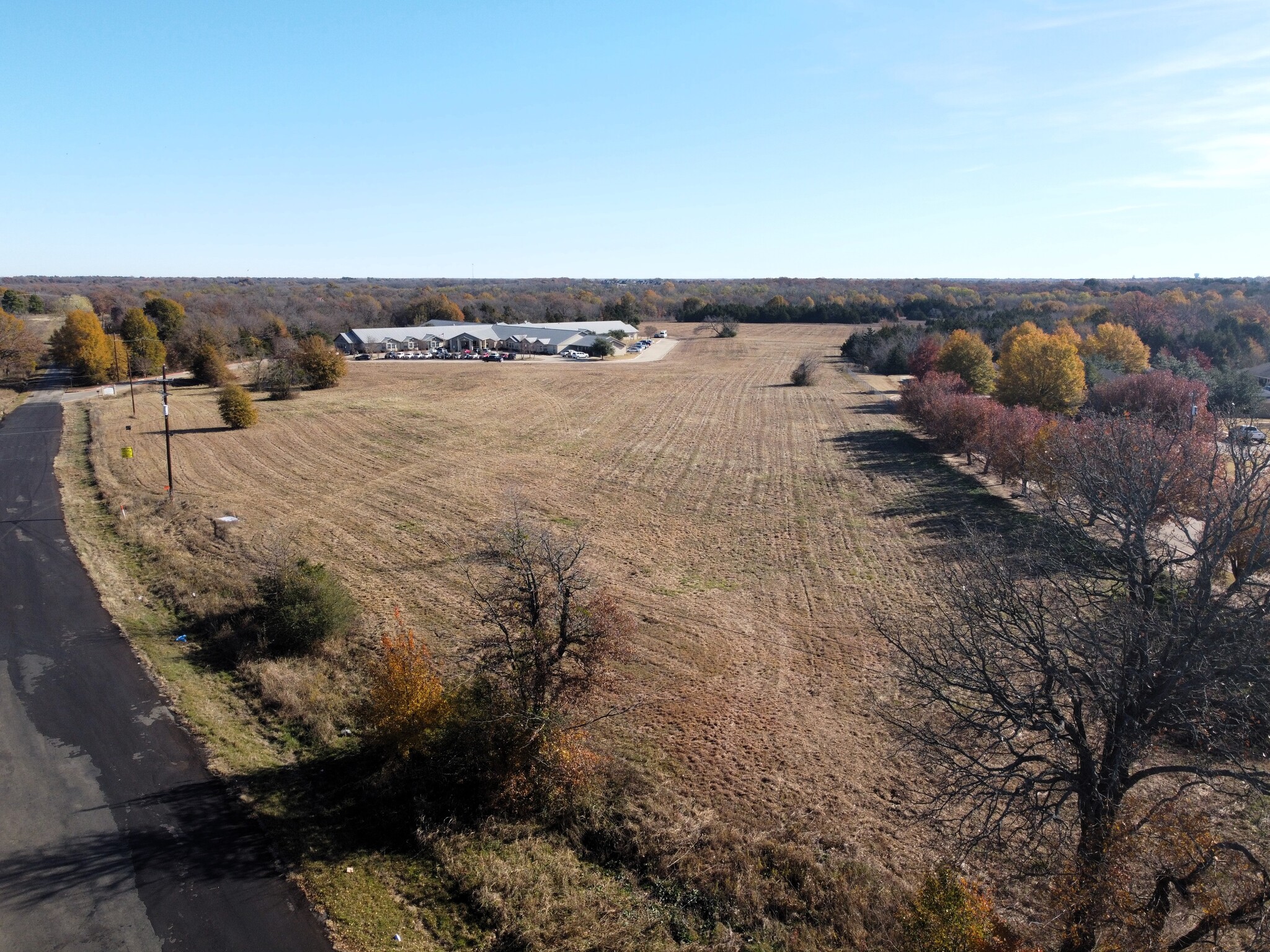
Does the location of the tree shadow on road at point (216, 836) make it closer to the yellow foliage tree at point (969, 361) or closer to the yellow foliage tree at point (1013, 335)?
the yellow foliage tree at point (969, 361)

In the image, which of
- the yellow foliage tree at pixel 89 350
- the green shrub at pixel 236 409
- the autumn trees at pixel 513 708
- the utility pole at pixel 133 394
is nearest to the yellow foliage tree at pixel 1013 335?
the green shrub at pixel 236 409

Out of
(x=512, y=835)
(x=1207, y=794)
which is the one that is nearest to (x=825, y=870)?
(x=512, y=835)

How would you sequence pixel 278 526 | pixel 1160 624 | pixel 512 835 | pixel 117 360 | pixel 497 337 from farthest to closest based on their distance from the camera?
pixel 497 337 → pixel 117 360 → pixel 278 526 → pixel 512 835 → pixel 1160 624

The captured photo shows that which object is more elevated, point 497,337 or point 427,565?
point 497,337

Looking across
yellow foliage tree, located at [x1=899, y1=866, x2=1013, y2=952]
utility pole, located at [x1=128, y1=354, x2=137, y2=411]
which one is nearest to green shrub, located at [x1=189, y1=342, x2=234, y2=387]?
utility pole, located at [x1=128, y1=354, x2=137, y2=411]

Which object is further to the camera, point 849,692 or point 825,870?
point 849,692

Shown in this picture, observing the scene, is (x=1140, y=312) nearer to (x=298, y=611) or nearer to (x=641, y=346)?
(x=641, y=346)

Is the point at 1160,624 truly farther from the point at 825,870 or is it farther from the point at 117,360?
the point at 117,360
